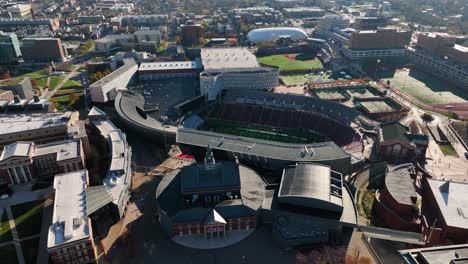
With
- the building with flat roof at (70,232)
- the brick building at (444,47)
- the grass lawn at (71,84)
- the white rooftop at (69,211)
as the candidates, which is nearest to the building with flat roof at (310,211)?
the building with flat roof at (70,232)

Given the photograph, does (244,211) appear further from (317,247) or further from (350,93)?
(350,93)

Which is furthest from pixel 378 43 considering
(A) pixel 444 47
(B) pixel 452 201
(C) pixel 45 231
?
(C) pixel 45 231

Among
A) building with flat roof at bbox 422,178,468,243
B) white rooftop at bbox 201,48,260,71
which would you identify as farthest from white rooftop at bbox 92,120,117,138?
building with flat roof at bbox 422,178,468,243

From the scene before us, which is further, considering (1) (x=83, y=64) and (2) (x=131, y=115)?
(1) (x=83, y=64)

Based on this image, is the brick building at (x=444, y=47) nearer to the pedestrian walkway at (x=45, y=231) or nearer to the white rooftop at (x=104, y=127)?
the white rooftop at (x=104, y=127)

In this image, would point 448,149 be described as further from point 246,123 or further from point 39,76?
point 39,76

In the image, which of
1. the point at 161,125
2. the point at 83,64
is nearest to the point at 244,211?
the point at 161,125
